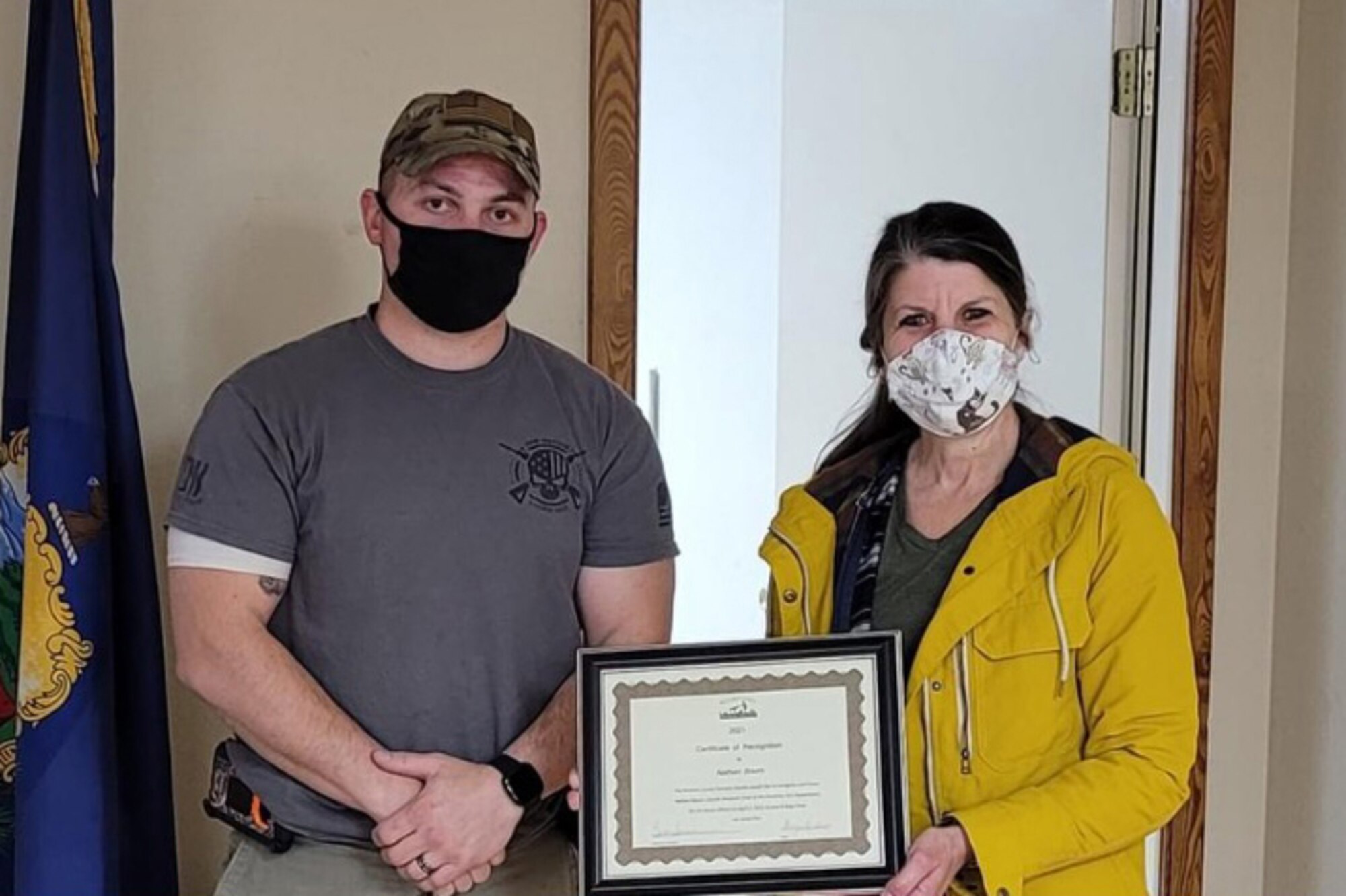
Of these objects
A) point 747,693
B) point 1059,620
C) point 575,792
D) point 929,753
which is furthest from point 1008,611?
point 575,792

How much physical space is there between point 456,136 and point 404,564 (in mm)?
465

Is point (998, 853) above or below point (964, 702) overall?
below

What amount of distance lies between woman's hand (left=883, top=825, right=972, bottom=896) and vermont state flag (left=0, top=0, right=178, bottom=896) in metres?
0.93

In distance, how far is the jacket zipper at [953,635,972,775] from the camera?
5.36ft

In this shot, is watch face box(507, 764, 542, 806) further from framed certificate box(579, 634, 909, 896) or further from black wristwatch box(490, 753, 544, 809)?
framed certificate box(579, 634, 909, 896)

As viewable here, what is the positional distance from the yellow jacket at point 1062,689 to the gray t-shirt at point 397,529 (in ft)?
1.42

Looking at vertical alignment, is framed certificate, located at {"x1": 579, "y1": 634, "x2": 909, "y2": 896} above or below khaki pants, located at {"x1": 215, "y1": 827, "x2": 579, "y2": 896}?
above

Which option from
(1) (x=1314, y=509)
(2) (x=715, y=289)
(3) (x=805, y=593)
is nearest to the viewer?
(3) (x=805, y=593)

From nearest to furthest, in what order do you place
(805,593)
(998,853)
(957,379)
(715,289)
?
(998,853) → (957,379) → (805,593) → (715,289)

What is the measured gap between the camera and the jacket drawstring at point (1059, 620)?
1612mm

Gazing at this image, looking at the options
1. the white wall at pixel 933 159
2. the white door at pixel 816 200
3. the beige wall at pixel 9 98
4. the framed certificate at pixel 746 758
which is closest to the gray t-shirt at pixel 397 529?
the framed certificate at pixel 746 758

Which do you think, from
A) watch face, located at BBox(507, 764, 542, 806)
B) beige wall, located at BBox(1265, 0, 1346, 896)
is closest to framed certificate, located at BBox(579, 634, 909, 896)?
watch face, located at BBox(507, 764, 542, 806)

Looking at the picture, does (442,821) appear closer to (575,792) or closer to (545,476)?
(575,792)

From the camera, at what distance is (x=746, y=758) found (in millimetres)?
1607
